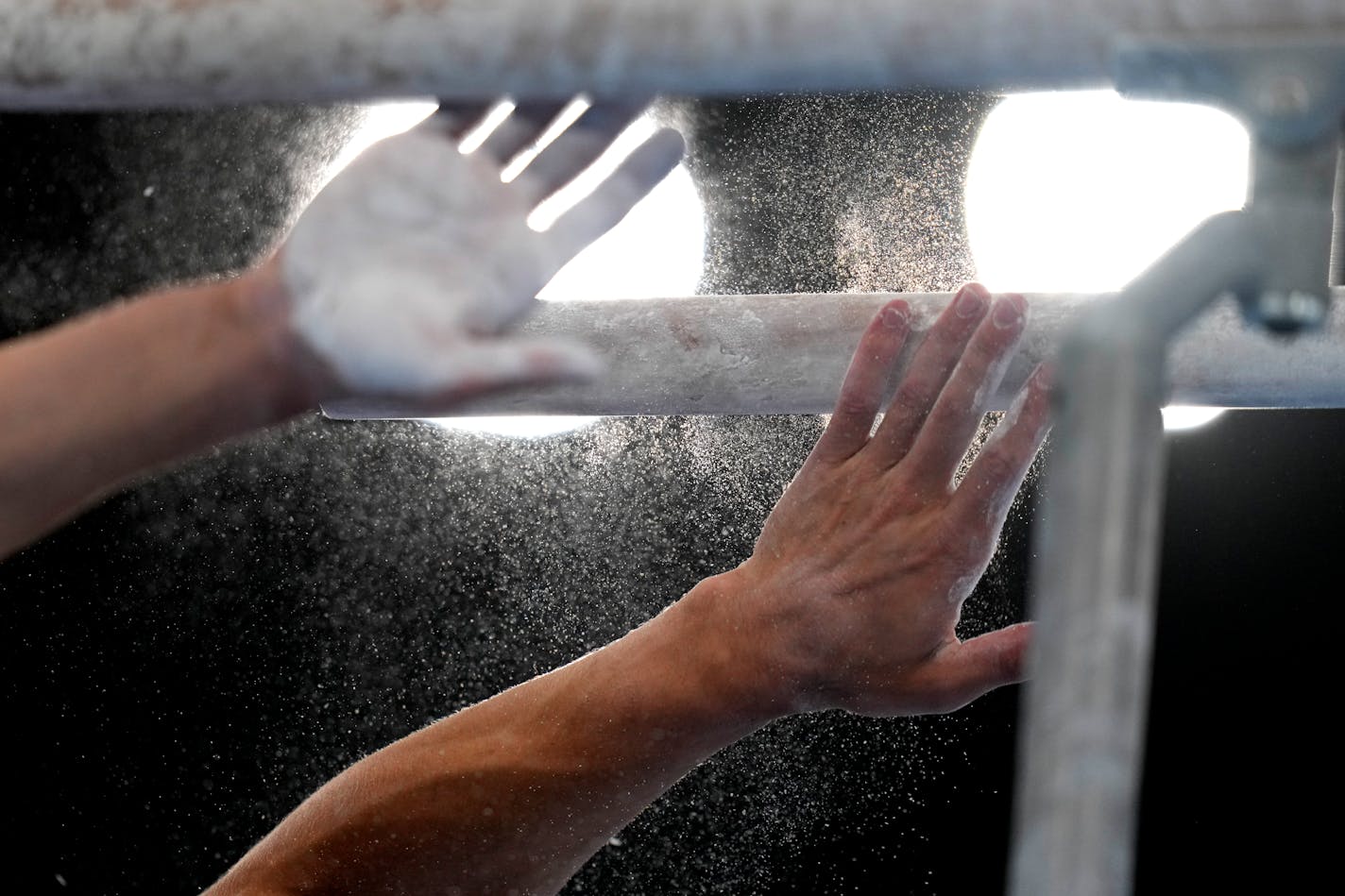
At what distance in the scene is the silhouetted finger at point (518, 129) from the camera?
60 cm

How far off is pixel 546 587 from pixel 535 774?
1.30 m

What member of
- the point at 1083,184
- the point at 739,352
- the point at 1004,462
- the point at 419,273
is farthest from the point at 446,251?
the point at 1083,184

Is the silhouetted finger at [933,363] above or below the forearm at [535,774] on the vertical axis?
above

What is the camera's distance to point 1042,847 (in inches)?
14.5

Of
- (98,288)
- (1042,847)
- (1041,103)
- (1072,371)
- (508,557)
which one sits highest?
(1041,103)

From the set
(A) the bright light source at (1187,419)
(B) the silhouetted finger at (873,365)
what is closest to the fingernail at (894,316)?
(B) the silhouetted finger at (873,365)

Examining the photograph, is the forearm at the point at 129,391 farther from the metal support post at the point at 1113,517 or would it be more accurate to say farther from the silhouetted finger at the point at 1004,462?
the silhouetted finger at the point at 1004,462

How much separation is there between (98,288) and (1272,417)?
192 centimetres

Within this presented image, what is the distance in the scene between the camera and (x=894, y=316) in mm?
878

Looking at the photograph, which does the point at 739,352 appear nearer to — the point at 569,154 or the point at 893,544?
the point at 893,544

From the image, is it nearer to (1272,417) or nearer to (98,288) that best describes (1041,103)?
(1272,417)

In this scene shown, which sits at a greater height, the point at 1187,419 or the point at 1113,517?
the point at 1187,419

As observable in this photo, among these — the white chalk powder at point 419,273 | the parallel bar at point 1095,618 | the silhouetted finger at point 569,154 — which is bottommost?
the parallel bar at point 1095,618

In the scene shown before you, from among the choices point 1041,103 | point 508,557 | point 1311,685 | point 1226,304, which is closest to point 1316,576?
point 1311,685
